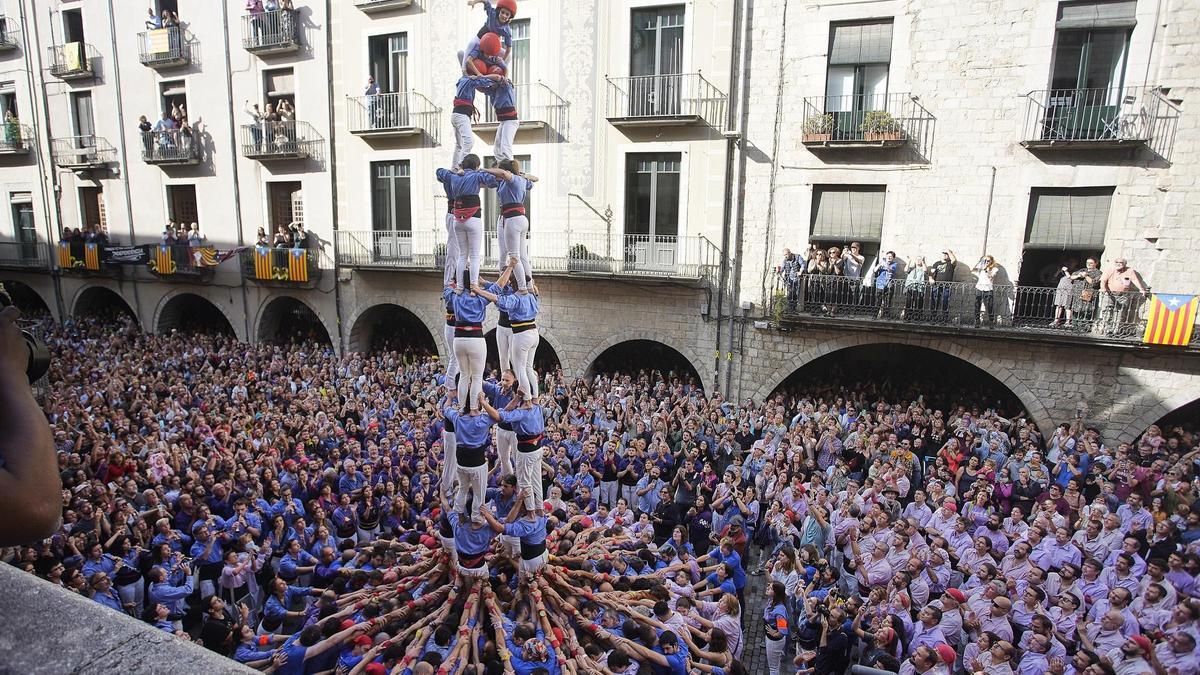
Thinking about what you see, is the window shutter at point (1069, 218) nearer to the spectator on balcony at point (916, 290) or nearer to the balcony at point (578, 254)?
the spectator on balcony at point (916, 290)

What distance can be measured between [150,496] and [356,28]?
15384 millimetres

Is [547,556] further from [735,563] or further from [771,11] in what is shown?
[771,11]

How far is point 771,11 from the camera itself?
612 inches

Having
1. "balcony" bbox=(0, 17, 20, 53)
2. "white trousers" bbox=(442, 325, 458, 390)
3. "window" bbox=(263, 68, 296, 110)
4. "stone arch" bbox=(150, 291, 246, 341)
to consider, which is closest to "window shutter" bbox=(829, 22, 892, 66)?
"white trousers" bbox=(442, 325, 458, 390)

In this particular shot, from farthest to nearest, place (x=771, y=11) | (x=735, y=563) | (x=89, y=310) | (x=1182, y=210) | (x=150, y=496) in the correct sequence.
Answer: (x=89, y=310), (x=771, y=11), (x=1182, y=210), (x=150, y=496), (x=735, y=563)

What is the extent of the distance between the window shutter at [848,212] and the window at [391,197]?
38.3 ft

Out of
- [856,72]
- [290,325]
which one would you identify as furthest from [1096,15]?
[290,325]

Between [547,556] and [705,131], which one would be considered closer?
[547,556]

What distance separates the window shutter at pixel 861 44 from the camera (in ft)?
48.8

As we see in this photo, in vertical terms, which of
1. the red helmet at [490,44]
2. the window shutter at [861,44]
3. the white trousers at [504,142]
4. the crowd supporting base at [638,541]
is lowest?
the crowd supporting base at [638,541]

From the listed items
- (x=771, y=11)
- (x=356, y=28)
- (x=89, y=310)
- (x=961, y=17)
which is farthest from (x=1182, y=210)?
(x=89, y=310)

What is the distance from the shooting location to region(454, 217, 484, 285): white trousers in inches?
341

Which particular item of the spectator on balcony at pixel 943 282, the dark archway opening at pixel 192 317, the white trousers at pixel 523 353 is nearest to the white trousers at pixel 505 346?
the white trousers at pixel 523 353

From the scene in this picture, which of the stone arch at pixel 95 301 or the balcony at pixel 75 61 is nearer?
the balcony at pixel 75 61
